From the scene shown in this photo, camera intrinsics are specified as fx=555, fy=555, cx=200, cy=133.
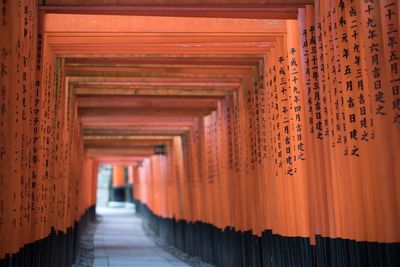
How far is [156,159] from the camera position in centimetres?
2023

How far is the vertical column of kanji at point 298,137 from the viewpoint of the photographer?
597 centimetres

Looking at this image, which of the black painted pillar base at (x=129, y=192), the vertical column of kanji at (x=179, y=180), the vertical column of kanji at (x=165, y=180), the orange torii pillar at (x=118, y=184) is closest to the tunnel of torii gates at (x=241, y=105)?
the vertical column of kanji at (x=179, y=180)

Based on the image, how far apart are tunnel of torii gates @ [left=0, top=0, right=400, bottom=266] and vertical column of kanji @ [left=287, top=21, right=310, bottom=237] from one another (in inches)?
0.6

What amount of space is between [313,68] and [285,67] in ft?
2.38

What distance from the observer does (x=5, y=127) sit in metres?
4.15

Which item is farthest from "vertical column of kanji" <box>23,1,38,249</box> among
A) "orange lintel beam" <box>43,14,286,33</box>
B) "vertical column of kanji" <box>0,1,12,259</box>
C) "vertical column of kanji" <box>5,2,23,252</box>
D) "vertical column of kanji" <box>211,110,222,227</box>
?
"vertical column of kanji" <box>211,110,222,227</box>

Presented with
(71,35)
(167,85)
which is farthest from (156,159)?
(71,35)

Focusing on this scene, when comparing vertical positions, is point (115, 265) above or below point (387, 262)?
below

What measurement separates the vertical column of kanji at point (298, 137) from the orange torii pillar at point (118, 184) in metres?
31.8

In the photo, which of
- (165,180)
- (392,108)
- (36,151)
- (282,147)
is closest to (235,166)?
(282,147)

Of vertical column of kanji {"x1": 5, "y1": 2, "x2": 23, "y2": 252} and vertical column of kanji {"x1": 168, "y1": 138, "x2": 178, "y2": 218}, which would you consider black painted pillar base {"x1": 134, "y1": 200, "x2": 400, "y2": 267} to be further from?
vertical column of kanji {"x1": 5, "y1": 2, "x2": 23, "y2": 252}

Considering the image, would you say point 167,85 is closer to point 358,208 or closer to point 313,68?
point 313,68

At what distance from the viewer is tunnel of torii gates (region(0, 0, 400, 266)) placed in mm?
4309

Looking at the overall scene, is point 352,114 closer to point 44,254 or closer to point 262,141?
point 262,141
